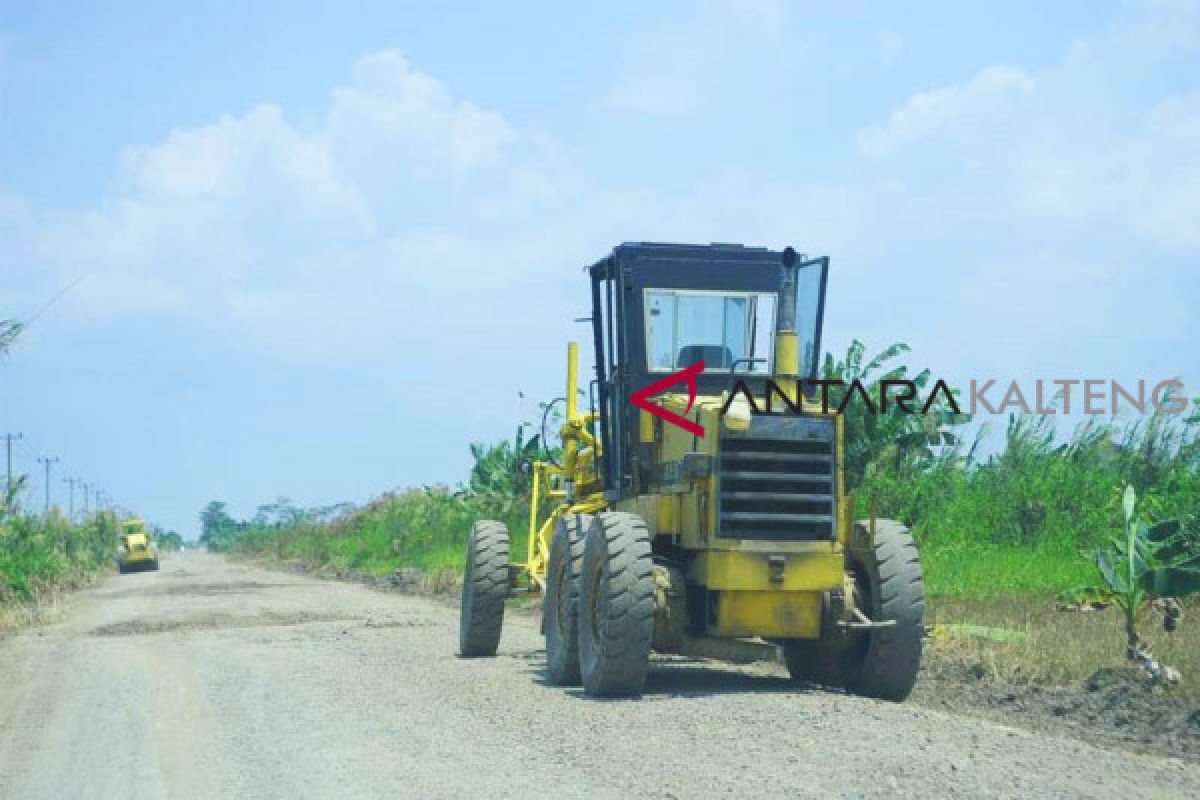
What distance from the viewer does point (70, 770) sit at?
895cm

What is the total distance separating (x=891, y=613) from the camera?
11.0 meters

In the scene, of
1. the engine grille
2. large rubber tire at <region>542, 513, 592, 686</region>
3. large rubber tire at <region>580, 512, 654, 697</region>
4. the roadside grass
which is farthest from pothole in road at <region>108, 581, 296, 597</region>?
the engine grille

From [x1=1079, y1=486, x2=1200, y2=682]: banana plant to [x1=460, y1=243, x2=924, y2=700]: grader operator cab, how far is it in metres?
2.30

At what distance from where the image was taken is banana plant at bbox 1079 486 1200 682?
1249cm

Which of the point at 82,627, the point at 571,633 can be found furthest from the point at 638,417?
the point at 82,627

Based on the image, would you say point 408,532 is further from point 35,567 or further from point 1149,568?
point 1149,568

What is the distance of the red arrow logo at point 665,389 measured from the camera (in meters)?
11.9

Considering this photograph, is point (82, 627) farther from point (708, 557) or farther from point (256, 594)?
point (708, 557)

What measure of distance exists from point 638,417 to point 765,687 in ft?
8.30

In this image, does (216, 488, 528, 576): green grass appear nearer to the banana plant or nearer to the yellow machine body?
the banana plant

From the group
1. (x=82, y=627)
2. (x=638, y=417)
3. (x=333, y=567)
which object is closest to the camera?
(x=638, y=417)

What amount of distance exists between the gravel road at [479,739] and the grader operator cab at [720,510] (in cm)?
51

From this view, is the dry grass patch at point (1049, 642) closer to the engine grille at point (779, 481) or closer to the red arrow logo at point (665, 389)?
the engine grille at point (779, 481)

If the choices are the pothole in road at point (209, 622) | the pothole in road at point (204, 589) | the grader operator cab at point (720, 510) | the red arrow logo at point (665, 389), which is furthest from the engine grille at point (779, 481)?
the pothole in road at point (204, 589)
